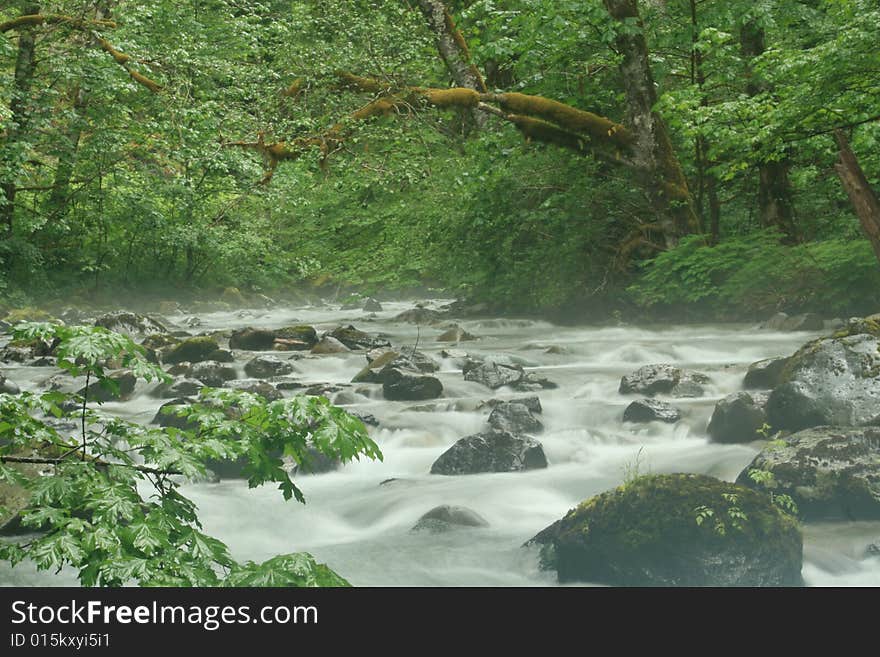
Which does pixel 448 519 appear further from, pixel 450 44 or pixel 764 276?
pixel 450 44

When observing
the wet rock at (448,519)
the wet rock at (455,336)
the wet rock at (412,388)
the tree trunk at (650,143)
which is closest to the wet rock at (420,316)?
the wet rock at (455,336)

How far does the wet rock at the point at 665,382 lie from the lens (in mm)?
9938

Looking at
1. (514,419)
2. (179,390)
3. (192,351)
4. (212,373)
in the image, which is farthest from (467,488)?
(192,351)

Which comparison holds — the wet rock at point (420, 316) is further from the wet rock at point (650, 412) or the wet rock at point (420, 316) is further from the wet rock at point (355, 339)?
the wet rock at point (650, 412)

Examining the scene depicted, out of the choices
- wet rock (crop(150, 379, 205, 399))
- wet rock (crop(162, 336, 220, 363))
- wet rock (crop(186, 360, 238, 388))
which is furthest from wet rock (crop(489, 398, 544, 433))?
wet rock (crop(162, 336, 220, 363))

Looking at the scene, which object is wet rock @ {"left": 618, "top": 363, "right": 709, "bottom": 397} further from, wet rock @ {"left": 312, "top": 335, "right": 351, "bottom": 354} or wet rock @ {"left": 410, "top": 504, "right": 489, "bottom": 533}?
wet rock @ {"left": 312, "top": 335, "right": 351, "bottom": 354}

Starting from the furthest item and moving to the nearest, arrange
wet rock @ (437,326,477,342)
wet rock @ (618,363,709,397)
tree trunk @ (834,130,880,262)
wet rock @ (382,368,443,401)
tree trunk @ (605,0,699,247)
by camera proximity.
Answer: wet rock @ (437,326,477,342) < tree trunk @ (605,0,699,247) < wet rock @ (382,368,443,401) < wet rock @ (618,363,709,397) < tree trunk @ (834,130,880,262)

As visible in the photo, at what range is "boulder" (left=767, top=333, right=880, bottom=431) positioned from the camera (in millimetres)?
7496

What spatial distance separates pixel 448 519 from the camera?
6824mm

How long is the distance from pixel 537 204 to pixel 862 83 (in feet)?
23.4

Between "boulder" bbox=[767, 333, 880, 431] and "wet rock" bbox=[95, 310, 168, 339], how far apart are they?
10.9 meters
